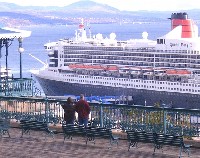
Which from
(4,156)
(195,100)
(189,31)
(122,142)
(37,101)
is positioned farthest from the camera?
(189,31)

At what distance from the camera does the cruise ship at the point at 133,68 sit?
7362cm

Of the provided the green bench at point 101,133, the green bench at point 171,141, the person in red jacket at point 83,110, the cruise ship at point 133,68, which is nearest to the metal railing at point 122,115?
the person in red jacket at point 83,110

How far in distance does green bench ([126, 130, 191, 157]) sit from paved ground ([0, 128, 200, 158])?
0.16m

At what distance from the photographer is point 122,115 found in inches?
695

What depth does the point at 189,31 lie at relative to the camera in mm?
84875

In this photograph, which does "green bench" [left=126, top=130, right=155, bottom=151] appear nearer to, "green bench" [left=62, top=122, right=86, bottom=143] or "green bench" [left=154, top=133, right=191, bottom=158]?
"green bench" [left=154, top=133, right=191, bottom=158]

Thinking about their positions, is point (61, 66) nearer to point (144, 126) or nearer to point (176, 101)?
point (176, 101)

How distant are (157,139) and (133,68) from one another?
2576 inches

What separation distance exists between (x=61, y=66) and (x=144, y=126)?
2726 inches

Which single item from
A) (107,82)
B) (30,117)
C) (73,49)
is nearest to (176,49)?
(107,82)

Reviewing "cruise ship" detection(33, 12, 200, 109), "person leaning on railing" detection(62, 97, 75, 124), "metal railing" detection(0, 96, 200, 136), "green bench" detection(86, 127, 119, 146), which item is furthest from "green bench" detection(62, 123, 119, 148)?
"cruise ship" detection(33, 12, 200, 109)

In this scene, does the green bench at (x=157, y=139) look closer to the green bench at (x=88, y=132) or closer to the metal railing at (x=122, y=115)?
the green bench at (x=88, y=132)

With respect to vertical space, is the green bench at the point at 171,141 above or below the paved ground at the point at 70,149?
above

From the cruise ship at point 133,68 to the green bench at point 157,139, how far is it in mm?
55002
